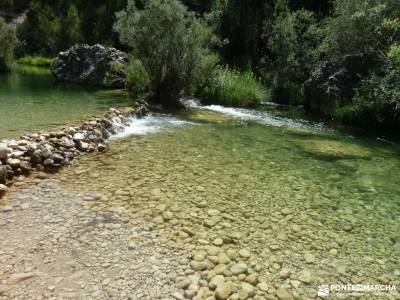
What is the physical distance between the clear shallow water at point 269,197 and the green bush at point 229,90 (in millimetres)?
7389

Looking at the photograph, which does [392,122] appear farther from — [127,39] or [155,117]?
[127,39]

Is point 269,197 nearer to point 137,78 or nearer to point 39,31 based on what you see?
point 137,78

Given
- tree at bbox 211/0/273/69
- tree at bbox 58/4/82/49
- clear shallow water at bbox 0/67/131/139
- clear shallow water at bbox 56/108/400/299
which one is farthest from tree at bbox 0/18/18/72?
clear shallow water at bbox 56/108/400/299

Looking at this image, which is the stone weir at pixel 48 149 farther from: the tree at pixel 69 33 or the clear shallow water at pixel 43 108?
the tree at pixel 69 33

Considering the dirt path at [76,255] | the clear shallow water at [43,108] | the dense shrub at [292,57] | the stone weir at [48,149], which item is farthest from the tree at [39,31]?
the dirt path at [76,255]

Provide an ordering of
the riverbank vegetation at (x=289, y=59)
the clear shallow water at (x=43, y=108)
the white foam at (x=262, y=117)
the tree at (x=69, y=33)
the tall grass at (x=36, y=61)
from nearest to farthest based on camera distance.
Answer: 1. the clear shallow water at (x=43, y=108)
2. the white foam at (x=262, y=117)
3. the riverbank vegetation at (x=289, y=59)
4. the tree at (x=69, y=33)
5. the tall grass at (x=36, y=61)

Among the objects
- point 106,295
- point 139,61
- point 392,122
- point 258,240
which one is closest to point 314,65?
point 392,122

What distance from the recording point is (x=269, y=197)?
726 cm

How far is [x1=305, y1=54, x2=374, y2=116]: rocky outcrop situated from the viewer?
1708 cm

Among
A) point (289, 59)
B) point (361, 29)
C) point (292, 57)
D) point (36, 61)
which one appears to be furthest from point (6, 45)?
point (361, 29)

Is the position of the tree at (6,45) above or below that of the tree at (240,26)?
below

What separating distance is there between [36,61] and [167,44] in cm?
3580

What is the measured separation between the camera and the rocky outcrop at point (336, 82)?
672 inches

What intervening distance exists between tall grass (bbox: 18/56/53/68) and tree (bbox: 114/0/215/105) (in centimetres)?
3156
